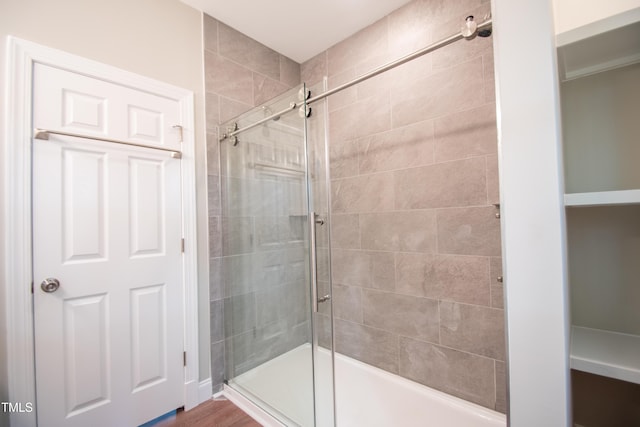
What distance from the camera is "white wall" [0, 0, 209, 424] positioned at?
4.11ft

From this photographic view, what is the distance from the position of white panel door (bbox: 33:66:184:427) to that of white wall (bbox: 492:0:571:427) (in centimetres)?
176

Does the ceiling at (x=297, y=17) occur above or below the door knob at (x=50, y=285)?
above

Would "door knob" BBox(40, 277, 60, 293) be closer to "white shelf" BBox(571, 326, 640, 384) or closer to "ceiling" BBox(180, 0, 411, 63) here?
"ceiling" BBox(180, 0, 411, 63)

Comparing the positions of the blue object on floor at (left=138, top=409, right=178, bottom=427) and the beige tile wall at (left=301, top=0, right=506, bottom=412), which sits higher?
the beige tile wall at (left=301, top=0, right=506, bottom=412)

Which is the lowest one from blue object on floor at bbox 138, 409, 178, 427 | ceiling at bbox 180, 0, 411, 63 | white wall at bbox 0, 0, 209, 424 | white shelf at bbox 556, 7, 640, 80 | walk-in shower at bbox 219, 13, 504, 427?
blue object on floor at bbox 138, 409, 178, 427

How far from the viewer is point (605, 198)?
0.57m

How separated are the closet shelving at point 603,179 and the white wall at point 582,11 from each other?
0.06m

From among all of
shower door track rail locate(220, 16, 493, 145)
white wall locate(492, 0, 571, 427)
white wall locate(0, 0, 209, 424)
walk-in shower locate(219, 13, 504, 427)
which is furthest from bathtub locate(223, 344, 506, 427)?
shower door track rail locate(220, 16, 493, 145)

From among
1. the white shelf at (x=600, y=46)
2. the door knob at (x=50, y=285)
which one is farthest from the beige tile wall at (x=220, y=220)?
the white shelf at (x=600, y=46)

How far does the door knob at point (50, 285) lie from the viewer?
49.8 inches

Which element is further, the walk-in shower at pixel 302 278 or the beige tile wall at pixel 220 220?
the beige tile wall at pixel 220 220

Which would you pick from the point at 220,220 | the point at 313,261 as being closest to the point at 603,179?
the point at 313,261

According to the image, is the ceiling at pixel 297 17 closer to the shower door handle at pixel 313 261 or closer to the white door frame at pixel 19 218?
the white door frame at pixel 19 218

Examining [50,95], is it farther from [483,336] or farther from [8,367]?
[483,336]
